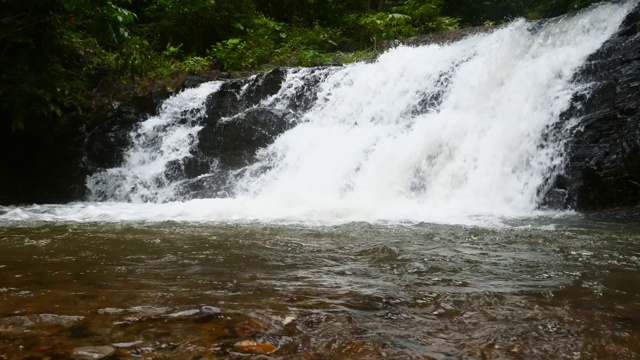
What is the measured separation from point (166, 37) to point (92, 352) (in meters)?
14.9

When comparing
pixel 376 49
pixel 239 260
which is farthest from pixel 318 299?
pixel 376 49

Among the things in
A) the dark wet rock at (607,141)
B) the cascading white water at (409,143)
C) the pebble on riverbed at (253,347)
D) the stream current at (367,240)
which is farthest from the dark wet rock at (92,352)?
the dark wet rock at (607,141)

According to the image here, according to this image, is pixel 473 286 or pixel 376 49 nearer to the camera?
pixel 473 286

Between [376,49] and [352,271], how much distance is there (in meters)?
12.0

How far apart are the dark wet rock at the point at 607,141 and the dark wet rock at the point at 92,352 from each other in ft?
20.6

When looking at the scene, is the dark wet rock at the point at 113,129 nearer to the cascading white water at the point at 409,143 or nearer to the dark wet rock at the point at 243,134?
the cascading white water at the point at 409,143

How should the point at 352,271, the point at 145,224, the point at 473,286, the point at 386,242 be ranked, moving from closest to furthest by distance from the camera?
the point at 473,286, the point at 352,271, the point at 386,242, the point at 145,224

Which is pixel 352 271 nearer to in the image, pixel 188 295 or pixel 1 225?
pixel 188 295

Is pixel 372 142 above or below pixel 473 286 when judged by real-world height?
above

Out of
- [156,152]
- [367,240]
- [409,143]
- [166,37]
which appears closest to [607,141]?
[409,143]

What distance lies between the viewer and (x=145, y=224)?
579cm

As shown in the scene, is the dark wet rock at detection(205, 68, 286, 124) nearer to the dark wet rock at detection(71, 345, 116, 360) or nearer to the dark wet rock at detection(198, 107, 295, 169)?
the dark wet rock at detection(198, 107, 295, 169)

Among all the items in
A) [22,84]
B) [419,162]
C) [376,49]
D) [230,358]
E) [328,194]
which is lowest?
[230,358]

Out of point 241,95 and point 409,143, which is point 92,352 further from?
point 241,95
